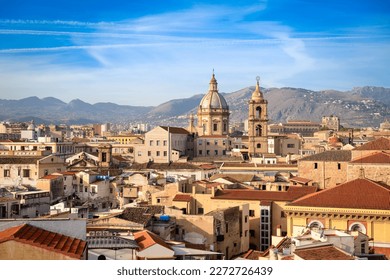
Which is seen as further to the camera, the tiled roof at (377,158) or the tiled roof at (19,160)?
the tiled roof at (19,160)

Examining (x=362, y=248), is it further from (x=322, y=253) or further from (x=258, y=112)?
(x=258, y=112)

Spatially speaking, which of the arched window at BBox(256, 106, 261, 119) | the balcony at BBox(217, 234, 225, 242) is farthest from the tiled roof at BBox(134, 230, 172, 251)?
the arched window at BBox(256, 106, 261, 119)

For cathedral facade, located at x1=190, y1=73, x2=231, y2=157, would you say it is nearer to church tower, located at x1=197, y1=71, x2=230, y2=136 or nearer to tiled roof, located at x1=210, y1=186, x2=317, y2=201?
church tower, located at x1=197, y1=71, x2=230, y2=136

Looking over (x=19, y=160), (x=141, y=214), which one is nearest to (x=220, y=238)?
(x=141, y=214)

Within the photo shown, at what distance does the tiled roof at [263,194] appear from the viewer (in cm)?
1586

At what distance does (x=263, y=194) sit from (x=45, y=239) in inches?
412

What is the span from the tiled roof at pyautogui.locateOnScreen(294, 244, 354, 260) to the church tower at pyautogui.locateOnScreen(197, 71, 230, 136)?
3285 cm

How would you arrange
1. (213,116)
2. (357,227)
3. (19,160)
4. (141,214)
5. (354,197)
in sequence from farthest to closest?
(213,116) < (19,160) < (141,214) < (354,197) < (357,227)

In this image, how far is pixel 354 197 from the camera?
38.5 ft

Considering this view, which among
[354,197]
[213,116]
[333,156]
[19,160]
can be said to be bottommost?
[354,197]

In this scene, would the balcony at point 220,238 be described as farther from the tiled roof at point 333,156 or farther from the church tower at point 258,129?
the church tower at point 258,129

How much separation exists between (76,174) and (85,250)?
43.8 ft

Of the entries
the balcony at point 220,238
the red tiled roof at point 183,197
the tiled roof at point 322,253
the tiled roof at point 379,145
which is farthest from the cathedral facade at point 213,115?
the tiled roof at point 322,253

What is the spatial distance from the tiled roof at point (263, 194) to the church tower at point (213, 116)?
23.4 meters
